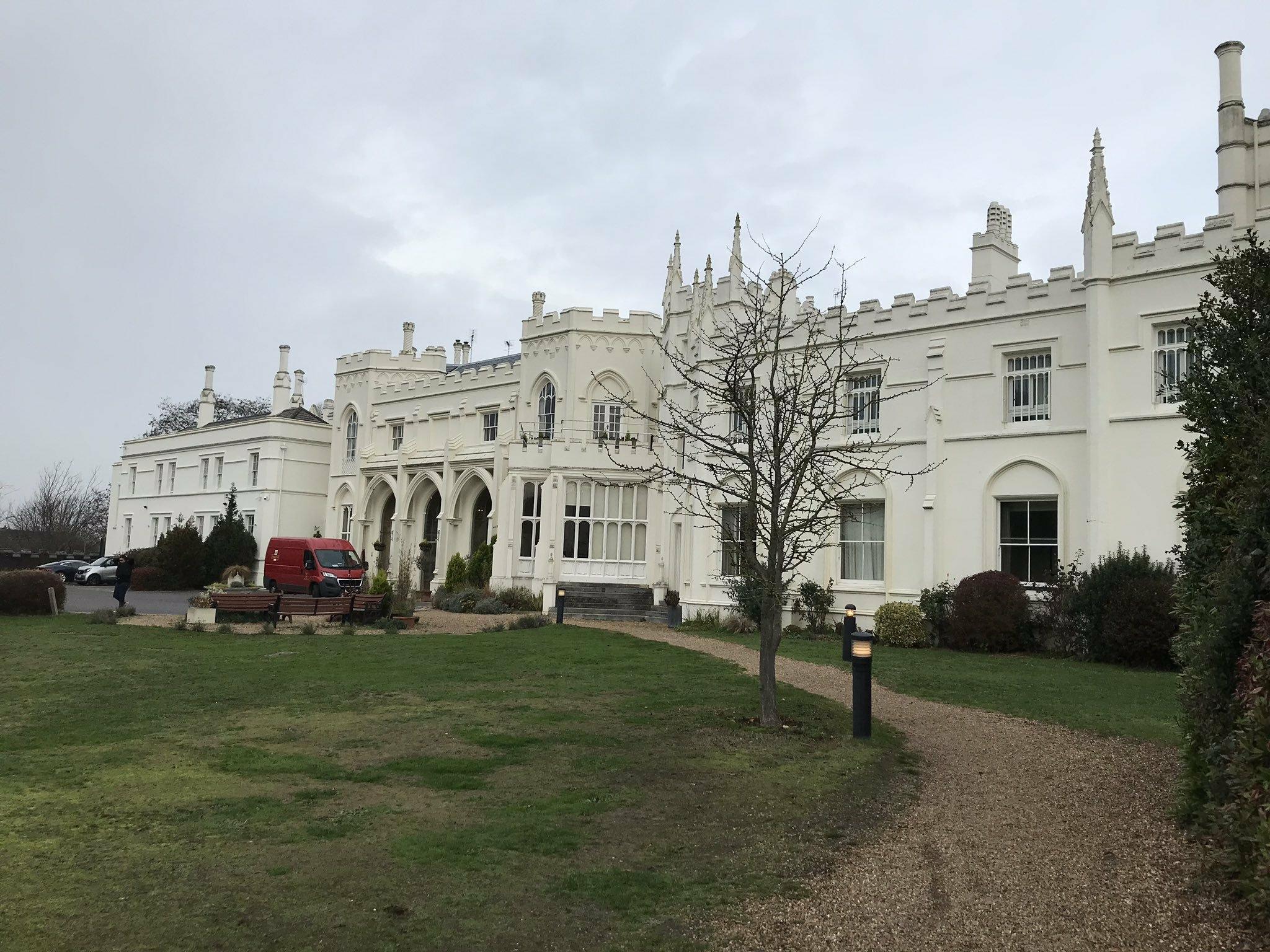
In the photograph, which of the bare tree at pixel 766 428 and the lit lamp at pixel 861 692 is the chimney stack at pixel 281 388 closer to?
the bare tree at pixel 766 428

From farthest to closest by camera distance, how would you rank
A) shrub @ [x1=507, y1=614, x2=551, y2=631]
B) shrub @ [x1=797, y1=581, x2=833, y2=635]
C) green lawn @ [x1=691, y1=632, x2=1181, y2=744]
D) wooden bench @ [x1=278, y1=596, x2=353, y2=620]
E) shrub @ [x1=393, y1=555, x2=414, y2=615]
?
shrub @ [x1=393, y1=555, x2=414, y2=615] < shrub @ [x1=797, y1=581, x2=833, y2=635] < wooden bench @ [x1=278, y1=596, x2=353, y2=620] < shrub @ [x1=507, y1=614, x2=551, y2=631] < green lawn @ [x1=691, y1=632, x2=1181, y2=744]

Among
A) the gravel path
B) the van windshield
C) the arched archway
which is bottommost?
the gravel path

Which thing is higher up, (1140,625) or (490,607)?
(1140,625)

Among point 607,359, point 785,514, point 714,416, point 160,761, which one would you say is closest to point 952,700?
point 785,514

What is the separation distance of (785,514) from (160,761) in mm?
6406

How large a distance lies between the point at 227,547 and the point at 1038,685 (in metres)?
35.9

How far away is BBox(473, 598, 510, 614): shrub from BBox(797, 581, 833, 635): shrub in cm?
925

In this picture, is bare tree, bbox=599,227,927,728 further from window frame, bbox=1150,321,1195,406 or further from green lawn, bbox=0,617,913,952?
window frame, bbox=1150,321,1195,406

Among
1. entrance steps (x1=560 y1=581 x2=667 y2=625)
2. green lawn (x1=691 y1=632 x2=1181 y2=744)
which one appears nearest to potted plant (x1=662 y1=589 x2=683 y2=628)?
entrance steps (x1=560 y1=581 x2=667 y2=625)

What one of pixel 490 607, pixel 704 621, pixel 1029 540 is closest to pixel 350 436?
pixel 490 607

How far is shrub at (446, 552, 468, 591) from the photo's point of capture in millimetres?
33219

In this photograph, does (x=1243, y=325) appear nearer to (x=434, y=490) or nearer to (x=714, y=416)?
(x=714, y=416)

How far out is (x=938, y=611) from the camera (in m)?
21.5

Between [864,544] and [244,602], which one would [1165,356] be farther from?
[244,602]
